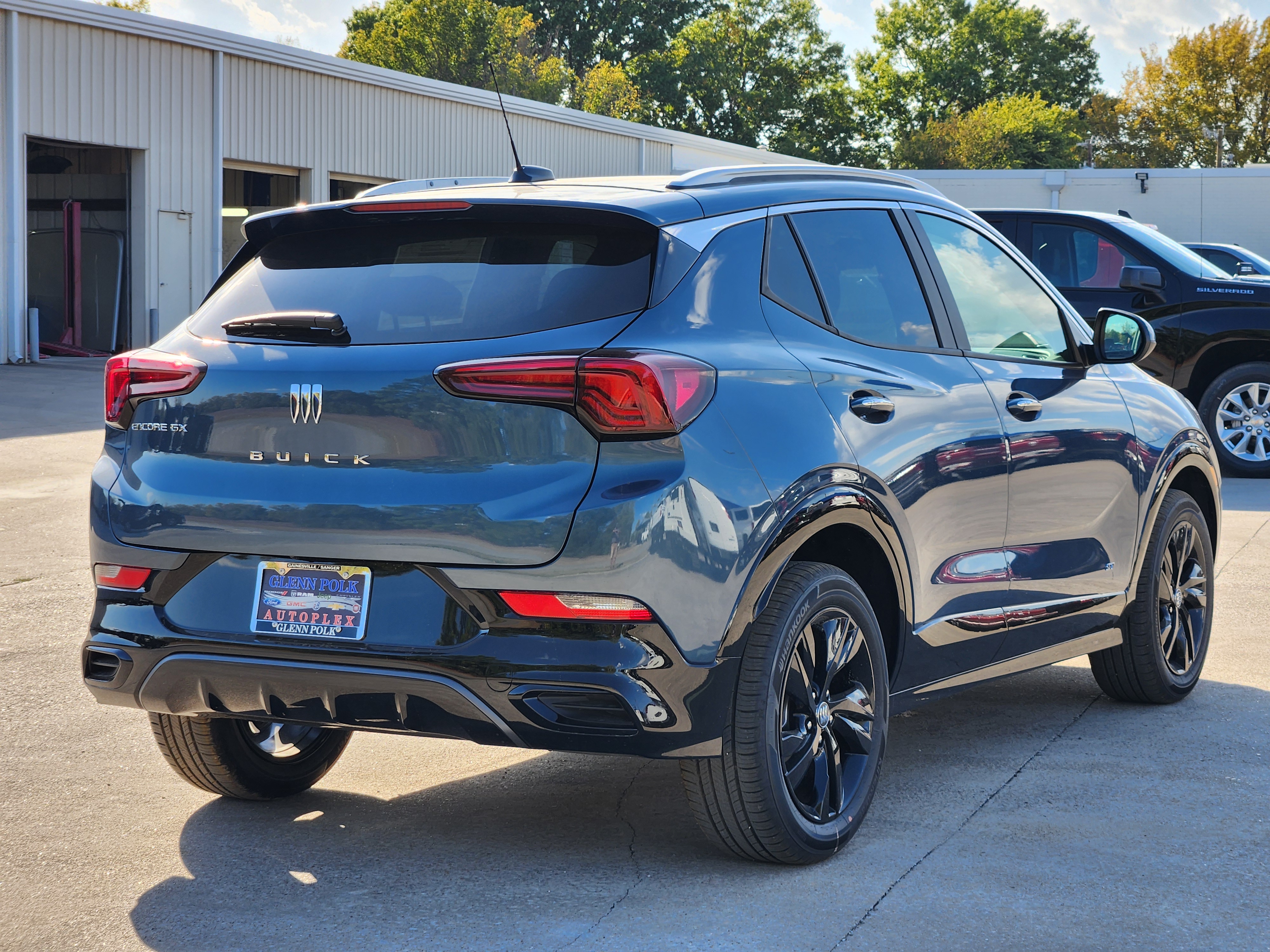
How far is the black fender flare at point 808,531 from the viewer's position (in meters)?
3.57

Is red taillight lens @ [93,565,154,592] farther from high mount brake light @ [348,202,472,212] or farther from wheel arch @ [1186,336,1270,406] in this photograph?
wheel arch @ [1186,336,1270,406]

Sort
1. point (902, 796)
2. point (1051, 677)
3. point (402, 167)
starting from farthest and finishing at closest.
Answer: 1. point (402, 167)
2. point (1051, 677)
3. point (902, 796)

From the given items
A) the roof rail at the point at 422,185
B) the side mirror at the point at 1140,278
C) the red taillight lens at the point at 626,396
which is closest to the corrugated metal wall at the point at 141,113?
the side mirror at the point at 1140,278

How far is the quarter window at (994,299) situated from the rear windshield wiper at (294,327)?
2.00m

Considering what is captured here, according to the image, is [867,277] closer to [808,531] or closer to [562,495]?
[808,531]

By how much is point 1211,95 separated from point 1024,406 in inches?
2626

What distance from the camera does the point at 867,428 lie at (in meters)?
4.03

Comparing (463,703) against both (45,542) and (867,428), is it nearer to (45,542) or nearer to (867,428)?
(867,428)

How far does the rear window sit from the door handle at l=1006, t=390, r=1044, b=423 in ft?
5.17

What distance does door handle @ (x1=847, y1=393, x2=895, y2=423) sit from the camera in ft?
13.1

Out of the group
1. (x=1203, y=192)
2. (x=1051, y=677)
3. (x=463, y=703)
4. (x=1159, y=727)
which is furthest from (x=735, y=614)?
(x=1203, y=192)

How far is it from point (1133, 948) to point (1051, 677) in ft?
9.84

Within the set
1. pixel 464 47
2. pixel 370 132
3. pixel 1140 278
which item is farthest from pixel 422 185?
pixel 464 47

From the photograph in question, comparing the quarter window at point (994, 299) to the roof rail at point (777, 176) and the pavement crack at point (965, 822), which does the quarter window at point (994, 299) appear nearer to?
the roof rail at point (777, 176)
